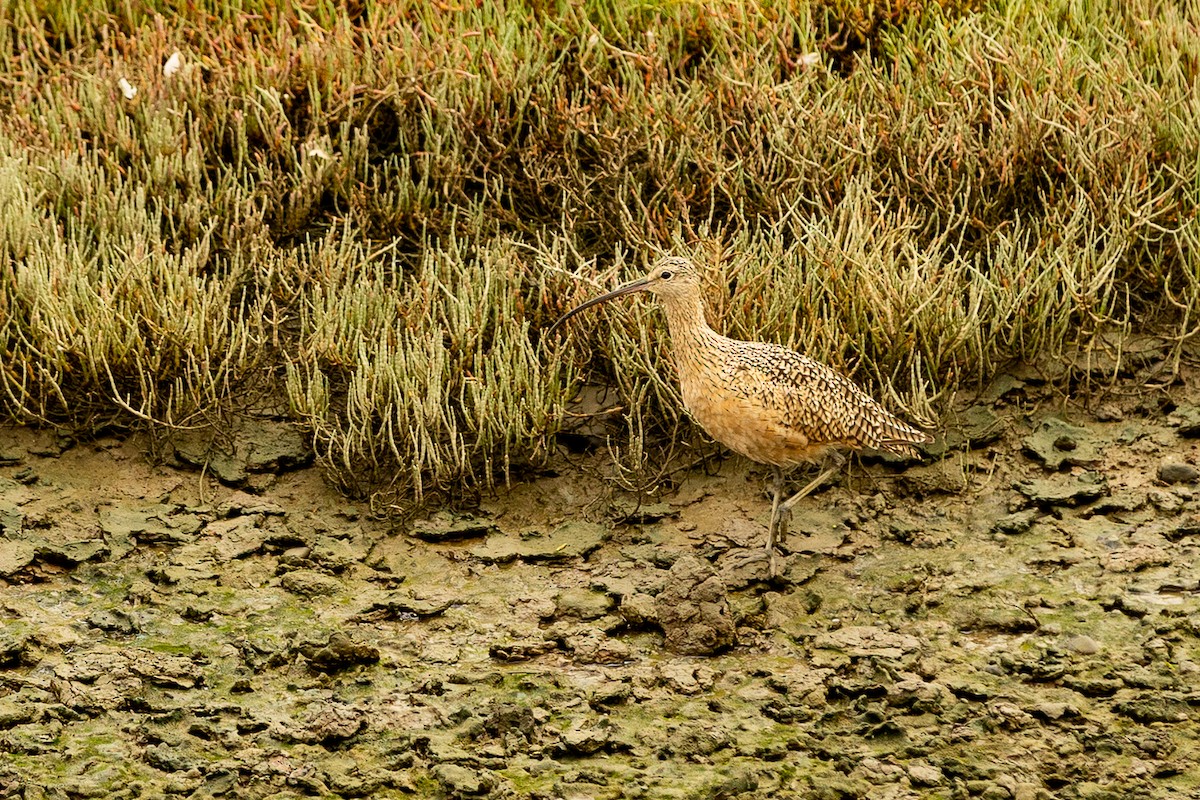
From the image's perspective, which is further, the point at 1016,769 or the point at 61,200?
the point at 61,200

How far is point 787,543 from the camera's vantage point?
5.94 meters

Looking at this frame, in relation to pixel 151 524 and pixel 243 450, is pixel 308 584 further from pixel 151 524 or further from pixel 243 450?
pixel 243 450

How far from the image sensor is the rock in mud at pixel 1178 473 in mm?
5992

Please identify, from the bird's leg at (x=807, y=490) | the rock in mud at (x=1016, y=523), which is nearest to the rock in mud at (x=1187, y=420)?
the rock in mud at (x=1016, y=523)

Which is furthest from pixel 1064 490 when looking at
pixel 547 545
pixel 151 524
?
pixel 151 524

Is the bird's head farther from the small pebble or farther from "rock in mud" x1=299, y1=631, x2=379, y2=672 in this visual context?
the small pebble

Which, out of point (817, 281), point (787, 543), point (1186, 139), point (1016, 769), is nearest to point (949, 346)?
point (817, 281)

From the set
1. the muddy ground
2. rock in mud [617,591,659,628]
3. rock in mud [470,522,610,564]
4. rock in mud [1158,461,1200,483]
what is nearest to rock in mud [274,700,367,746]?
the muddy ground

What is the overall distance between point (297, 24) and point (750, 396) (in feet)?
12.4

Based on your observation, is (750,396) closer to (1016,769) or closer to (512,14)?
(1016,769)

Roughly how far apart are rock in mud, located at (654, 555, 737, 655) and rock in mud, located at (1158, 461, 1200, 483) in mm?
1805

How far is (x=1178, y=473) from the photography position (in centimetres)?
599

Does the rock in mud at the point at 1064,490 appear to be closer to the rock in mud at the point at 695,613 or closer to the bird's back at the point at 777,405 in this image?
the bird's back at the point at 777,405

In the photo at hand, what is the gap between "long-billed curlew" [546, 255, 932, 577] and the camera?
564 cm
